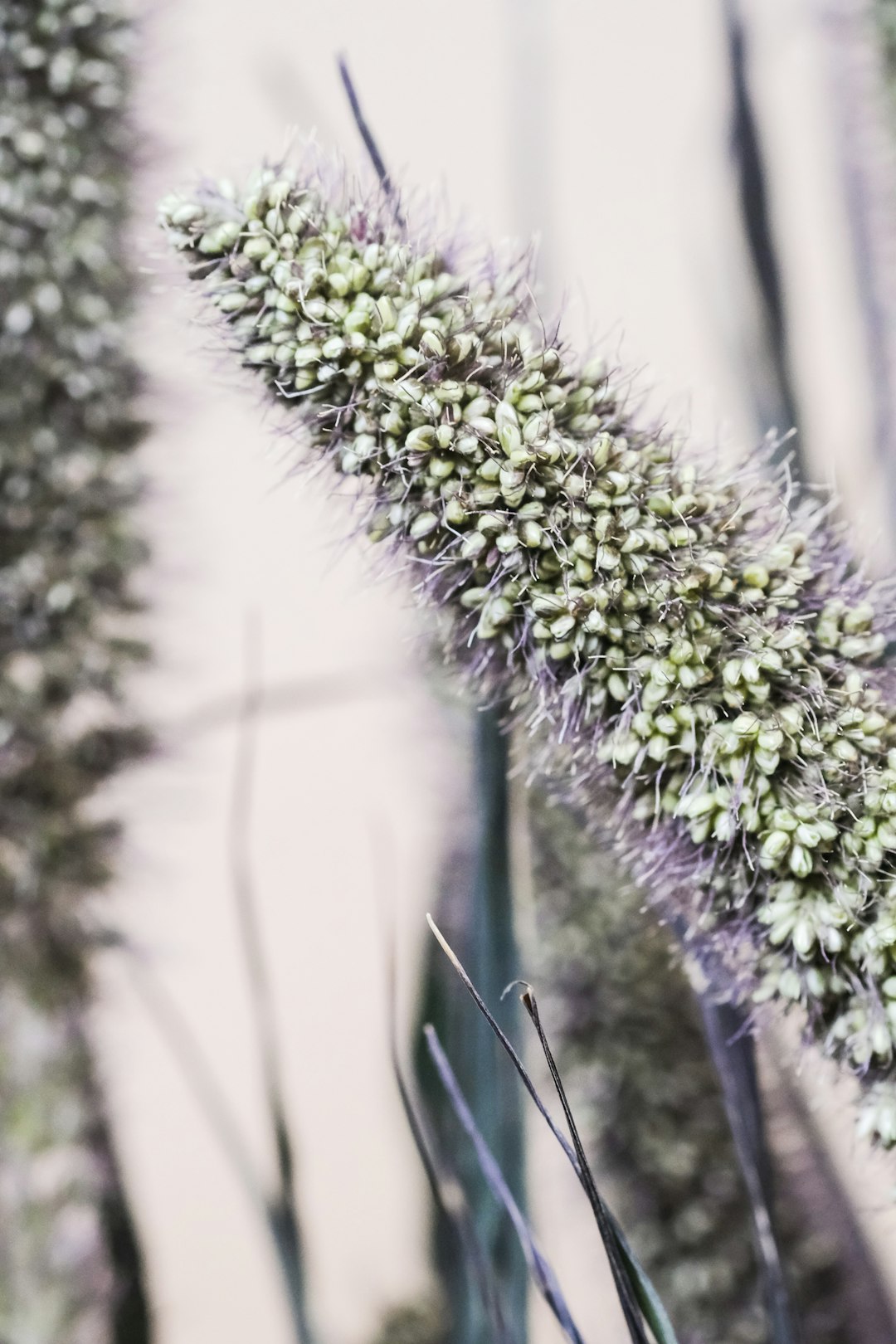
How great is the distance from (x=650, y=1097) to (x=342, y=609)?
55cm

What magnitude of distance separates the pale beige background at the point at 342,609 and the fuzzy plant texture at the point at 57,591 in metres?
0.11

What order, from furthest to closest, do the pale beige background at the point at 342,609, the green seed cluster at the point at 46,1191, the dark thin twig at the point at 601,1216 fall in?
the pale beige background at the point at 342,609 < the green seed cluster at the point at 46,1191 < the dark thin twig at the point at 601,1216

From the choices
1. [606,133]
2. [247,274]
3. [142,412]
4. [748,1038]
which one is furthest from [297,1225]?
[606,133]

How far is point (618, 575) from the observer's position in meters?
0.26

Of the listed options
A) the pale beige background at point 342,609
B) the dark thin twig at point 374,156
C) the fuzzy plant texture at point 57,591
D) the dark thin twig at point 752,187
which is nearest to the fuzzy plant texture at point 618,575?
the dark thin twig at point 374,156

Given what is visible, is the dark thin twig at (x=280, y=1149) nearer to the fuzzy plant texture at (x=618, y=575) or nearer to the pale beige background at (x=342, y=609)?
the fuzzy plant texture at (x=618, y=575)

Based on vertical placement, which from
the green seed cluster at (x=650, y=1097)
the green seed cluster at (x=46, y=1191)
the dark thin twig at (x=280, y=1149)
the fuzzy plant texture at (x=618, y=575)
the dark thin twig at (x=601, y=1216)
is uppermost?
the fuzzy plant texture at (x=618, y=575)

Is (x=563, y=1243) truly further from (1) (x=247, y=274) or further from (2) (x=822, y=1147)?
(1) (x=247, y=274)

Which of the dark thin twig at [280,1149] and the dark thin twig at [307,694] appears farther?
the dark thin twig at [307,694]

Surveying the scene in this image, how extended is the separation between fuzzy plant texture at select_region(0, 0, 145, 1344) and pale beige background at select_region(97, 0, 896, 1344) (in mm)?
113

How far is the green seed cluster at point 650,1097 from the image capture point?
0.45 m

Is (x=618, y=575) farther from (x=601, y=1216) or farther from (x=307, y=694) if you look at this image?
(x=307, y=694)

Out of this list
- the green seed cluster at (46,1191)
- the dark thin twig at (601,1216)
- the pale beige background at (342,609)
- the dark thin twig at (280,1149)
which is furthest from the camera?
the pale beige background at (342,609)

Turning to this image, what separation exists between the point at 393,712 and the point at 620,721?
53cm
